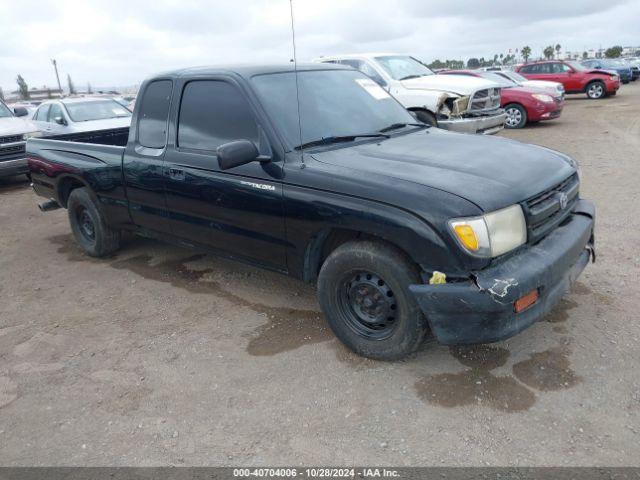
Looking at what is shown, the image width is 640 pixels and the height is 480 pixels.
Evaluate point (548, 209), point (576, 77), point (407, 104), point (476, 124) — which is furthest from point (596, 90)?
point (548, 209)

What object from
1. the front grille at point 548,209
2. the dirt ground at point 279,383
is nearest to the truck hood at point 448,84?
the dirt ground at point 279,383

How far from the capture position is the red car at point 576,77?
70.5ft

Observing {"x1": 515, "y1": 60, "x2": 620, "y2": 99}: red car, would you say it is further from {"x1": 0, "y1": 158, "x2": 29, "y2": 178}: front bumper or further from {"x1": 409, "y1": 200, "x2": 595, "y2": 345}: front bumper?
{"x1": 409, "y1": 200, "x2": 595, "y2": 345}: front bumper

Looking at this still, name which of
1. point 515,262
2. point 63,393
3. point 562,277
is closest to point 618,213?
point 562,277

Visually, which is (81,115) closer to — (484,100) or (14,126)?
(14,126)

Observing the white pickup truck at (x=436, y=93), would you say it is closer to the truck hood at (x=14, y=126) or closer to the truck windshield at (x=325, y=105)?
the truck windshield at (x=325, y=105)

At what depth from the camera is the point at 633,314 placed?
144 inches

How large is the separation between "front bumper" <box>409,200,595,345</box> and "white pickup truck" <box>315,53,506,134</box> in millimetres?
6657

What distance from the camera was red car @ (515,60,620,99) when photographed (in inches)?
846

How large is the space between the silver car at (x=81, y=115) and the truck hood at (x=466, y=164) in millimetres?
8174

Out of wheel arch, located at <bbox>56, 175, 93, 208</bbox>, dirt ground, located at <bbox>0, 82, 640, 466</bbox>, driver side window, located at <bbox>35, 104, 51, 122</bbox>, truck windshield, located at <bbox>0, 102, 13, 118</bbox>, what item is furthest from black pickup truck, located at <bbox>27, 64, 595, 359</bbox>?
driver side window, located at <bbox>35, 104, 51, 122</bbox>

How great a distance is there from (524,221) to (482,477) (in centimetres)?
138

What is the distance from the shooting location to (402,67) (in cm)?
1090

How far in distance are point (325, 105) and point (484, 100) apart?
7482 mm
